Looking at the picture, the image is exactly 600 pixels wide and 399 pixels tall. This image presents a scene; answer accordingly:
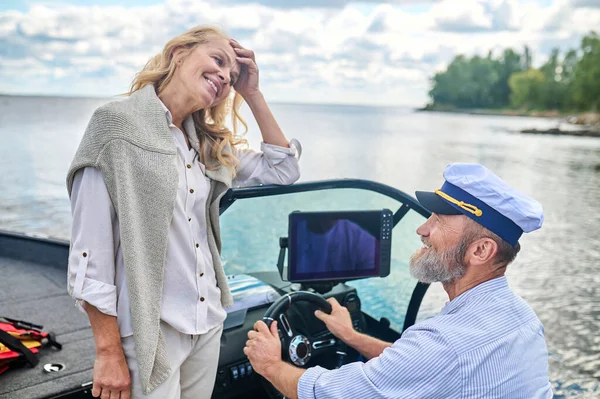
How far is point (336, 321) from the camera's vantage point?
203 centimetres

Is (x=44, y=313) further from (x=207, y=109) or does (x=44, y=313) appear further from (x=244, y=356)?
(x=207, y=109)

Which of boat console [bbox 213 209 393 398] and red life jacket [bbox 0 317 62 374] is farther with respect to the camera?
red life jacket [bbox 0 317 62 374]

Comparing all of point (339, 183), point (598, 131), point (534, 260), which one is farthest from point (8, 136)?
point (598, 131)

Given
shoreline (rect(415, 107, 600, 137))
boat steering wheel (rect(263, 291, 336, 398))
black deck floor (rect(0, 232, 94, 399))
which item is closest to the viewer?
boat steering wheel (rect(263, 291, 336, 398))

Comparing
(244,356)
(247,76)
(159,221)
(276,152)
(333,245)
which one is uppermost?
(247,76)

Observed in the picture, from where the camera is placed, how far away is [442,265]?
1597 mm

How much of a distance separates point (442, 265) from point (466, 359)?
31 centimetres

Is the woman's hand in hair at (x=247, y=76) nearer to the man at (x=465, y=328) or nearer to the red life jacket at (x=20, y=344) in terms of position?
the man at (x=465, y=328)

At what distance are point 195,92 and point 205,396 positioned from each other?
3.25ft

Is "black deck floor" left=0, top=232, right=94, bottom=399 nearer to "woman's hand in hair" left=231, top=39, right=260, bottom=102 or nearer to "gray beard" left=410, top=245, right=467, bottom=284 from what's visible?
"woman's hand in hair" left=231, top=39, right=260, bottom=102

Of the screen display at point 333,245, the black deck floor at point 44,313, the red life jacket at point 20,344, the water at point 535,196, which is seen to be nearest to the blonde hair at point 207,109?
the screen display at point 333,245

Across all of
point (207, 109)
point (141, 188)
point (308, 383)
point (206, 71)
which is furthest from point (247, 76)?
point (308, 383)

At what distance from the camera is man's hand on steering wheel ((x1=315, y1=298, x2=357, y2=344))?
201 centimetres

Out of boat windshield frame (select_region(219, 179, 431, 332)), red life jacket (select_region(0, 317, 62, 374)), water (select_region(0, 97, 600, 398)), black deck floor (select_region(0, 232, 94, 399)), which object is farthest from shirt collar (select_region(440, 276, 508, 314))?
water (select_region(0, 97, 600, 398))
